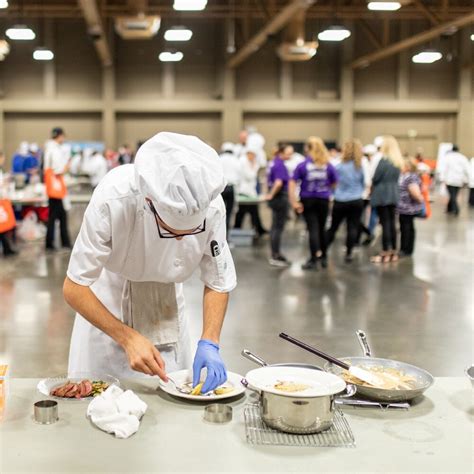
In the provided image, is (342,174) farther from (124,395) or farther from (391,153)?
(124,395)

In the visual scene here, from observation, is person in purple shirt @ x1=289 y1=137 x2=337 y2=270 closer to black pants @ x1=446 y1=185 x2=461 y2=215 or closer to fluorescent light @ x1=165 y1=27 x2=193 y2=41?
fluorescent light @ x1=165 y1=27 x2=193 y2=41

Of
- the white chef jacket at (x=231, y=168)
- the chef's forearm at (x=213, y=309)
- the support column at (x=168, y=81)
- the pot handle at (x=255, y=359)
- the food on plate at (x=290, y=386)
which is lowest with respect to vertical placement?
the food on plate at (x=290, y=386)

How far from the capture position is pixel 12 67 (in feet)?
70.4

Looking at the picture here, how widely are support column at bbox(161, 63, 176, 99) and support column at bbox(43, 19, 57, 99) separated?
10.8 ft

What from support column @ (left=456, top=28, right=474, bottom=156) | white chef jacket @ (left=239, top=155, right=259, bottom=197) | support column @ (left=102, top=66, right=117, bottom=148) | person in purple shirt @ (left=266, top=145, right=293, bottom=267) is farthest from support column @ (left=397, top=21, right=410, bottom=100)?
person in purple shirt @ (left=266, top=145, right=293, bottom=267)

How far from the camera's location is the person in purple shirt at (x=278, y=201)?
7.99 m

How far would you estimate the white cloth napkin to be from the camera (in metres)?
1.65

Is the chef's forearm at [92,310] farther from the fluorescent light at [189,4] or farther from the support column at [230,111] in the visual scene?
the support column at [230,111]

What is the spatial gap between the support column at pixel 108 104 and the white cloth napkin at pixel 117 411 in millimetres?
20001

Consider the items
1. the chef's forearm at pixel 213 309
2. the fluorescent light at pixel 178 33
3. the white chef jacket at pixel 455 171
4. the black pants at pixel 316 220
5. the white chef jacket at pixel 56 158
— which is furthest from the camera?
the white chef jacket at pixel 455 171

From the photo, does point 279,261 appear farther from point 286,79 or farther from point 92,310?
point 286,79

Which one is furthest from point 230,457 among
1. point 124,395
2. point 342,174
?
point 342,174

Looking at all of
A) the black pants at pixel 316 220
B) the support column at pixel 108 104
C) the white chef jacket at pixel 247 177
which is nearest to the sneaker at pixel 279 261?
the black pants at pixel 316 220

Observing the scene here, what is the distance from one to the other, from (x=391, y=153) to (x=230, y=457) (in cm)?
694
